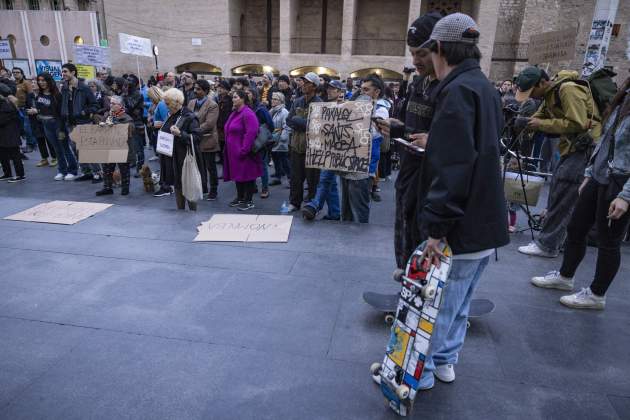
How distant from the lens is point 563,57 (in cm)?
777

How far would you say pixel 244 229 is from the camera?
5.04 metres

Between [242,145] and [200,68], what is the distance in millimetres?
27188

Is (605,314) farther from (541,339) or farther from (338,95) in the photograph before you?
(338,95)

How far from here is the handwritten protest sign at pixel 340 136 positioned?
5109 millimetres

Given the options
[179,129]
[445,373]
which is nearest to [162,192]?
[179,129]

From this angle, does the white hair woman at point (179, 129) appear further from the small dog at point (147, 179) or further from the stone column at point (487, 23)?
the stone column at point (487, 23)

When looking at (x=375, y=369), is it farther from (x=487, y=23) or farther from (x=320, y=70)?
(x=487, y=23)

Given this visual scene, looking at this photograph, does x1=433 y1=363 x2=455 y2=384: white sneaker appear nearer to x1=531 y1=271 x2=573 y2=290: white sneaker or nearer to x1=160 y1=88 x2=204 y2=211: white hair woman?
x1=531 y1=271 x2=573 y2=290: white sneaker

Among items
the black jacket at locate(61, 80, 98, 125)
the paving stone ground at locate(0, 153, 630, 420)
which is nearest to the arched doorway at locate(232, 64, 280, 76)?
the black jacket at locate(61, 80, 98, 125)

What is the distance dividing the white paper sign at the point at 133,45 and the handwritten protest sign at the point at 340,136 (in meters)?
10.3

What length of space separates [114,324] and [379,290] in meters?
2.19

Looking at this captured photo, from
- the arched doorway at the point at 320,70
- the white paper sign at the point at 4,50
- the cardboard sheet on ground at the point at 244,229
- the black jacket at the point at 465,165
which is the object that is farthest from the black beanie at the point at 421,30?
the arched doorway at the point at 320,70

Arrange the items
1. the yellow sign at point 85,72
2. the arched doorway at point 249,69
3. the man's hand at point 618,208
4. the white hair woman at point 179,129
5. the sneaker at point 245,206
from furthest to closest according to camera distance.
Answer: the arched doorway at point 249,69, the yellow sign at point 85,72, the sneaker at point 245,206, the white hair woman at point 179,129, the man's hand at point 618,208

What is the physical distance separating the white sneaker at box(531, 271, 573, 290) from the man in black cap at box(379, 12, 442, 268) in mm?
1753
